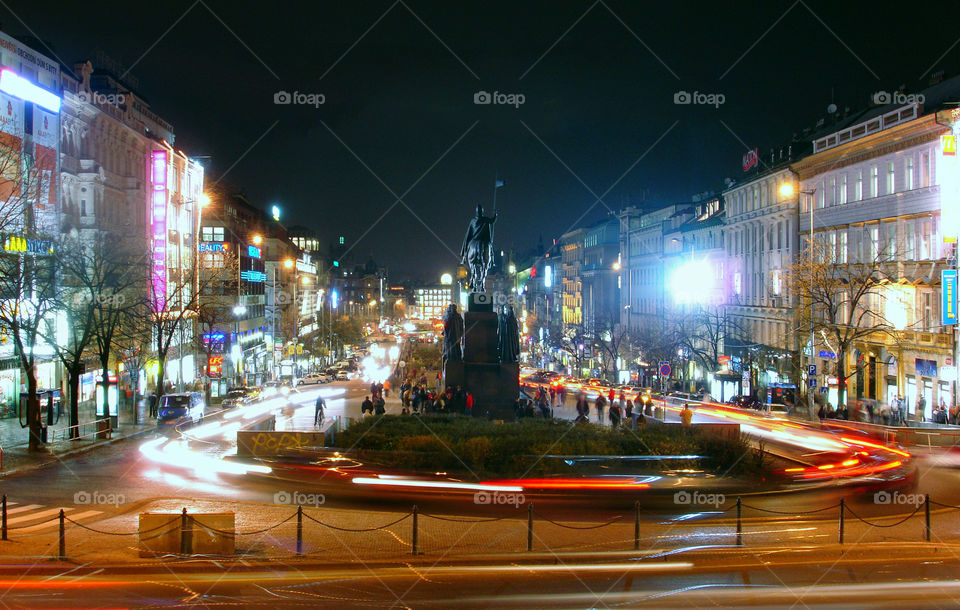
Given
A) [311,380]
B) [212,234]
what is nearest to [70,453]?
[311,380]

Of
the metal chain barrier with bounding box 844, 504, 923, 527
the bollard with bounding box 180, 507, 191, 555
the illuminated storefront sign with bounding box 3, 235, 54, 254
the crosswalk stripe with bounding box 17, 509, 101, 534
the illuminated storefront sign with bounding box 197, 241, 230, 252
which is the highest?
the illuminated storefront sign with bounding box 197, 241, 230, 252

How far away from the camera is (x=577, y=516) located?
57.6ft

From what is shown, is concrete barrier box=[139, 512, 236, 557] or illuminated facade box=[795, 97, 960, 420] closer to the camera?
concrete barrier box=[139, 512, 236, 557]

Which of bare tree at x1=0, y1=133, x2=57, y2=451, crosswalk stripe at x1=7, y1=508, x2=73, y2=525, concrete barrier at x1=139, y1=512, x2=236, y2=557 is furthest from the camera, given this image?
bare tree at x1=0, y1=133, x2=57, y2=451

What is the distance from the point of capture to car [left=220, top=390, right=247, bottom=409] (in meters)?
44.1

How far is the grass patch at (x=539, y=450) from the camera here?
20.2m

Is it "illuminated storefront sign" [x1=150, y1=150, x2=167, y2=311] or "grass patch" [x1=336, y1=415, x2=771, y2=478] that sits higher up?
"illuminated storefront sign" [x1=150, y1=150, x2=167, y2=311]

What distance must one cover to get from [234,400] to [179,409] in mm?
8647

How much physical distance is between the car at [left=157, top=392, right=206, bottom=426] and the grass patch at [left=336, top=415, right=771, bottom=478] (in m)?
15.9

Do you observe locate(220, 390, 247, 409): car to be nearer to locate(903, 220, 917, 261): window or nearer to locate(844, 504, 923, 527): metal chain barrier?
locate(844, 504, 923, 527): metal chain barrier

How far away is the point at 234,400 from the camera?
45.1 m

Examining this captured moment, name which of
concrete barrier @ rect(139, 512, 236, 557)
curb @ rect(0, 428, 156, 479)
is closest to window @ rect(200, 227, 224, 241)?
curb @ rect(0, 428, 156, 479)

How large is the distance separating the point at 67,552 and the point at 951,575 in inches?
574

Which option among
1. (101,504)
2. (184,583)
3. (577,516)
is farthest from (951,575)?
(101,504)
